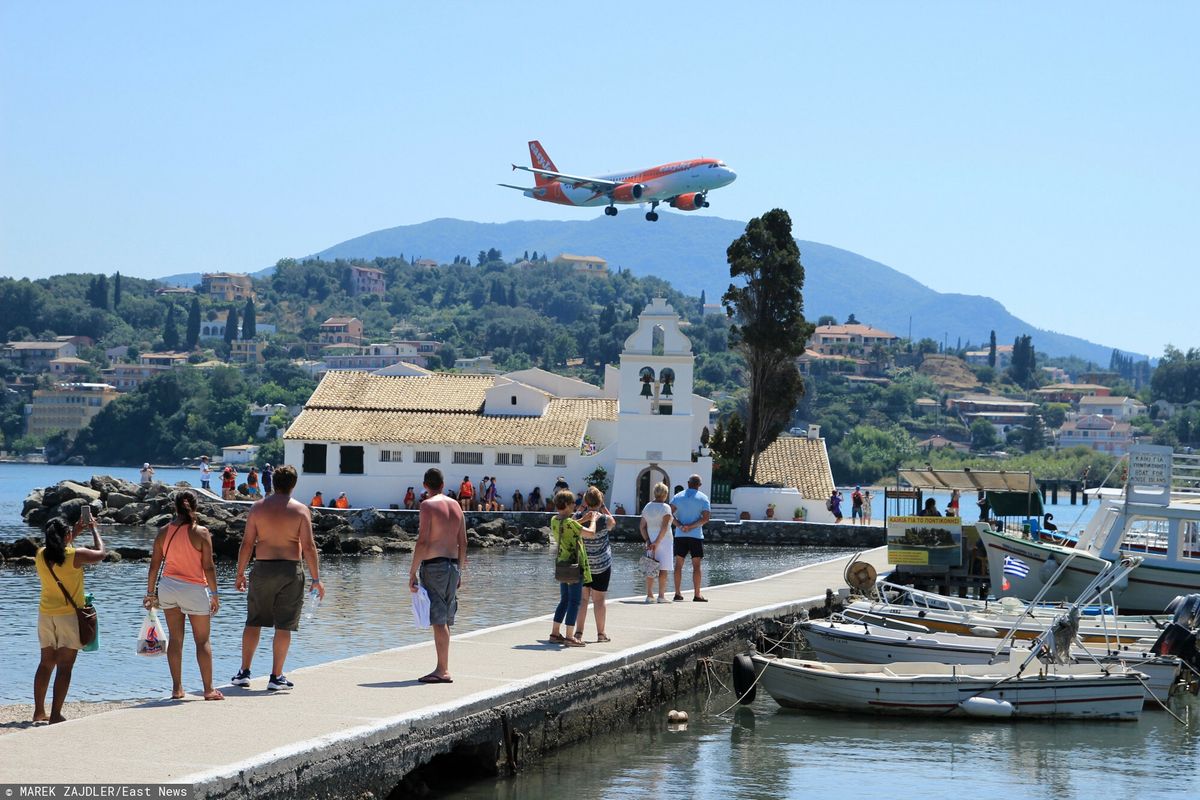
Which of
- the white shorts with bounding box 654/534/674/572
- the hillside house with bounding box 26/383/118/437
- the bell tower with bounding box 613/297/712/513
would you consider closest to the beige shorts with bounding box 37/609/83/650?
the white shorts with bounding box 654/534/674/572

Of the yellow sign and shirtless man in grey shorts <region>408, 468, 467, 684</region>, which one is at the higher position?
shirtless man in grey shorts <region>408, 468, 467, 684</region>

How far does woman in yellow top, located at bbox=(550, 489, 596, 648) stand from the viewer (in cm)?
1566

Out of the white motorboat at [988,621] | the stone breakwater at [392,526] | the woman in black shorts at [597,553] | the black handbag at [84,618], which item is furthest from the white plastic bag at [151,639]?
the stone breakwater at [392,526]

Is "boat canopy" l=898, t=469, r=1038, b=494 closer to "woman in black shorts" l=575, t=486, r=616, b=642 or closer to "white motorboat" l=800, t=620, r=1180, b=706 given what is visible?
"white motorboat" l=800, t=620, r=1180, b=706

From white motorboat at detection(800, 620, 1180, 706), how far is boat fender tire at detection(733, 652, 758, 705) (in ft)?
5.52

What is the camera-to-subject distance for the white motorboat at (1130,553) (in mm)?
25688

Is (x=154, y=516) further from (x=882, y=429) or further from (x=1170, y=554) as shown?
(x=882, y=429)

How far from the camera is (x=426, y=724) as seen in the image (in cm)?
1205

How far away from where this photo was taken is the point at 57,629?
11789 millimetres

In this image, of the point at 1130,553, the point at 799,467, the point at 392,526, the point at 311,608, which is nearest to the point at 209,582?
the point at 311,608

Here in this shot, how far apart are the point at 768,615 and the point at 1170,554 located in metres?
9.06

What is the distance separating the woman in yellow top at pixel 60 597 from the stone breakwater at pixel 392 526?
91.5 ft

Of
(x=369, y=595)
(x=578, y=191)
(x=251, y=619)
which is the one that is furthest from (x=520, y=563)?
(x=578, y=191)

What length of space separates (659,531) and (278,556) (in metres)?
7.61
